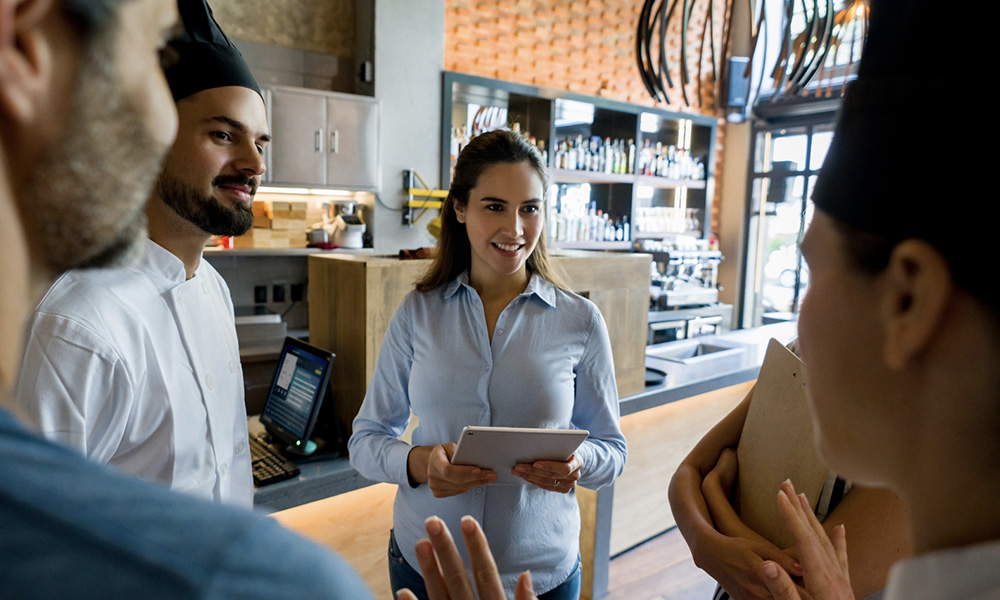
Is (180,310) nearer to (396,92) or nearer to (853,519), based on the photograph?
(853,519)

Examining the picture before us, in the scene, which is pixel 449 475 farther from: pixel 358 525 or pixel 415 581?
pixel 358 525

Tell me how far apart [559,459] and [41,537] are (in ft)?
4.45

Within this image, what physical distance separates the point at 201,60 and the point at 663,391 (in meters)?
2.33

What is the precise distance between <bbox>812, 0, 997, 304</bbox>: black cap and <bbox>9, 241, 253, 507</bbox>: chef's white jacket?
1122 mm

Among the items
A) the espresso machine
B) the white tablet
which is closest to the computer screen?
Result: the white tablet

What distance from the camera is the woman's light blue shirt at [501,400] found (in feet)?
5.43

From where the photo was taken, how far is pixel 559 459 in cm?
157

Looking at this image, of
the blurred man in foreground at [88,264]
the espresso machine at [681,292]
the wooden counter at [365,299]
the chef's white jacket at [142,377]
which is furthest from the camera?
the espresso machine at [681,292]

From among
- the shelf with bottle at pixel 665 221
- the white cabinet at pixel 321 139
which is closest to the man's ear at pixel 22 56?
the white cabinet at pixel 321 139

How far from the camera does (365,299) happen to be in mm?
2150

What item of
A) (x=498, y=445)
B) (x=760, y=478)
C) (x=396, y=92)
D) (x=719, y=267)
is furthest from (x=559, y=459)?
(x=719, y=267)

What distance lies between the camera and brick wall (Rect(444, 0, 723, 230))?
18.3 ft

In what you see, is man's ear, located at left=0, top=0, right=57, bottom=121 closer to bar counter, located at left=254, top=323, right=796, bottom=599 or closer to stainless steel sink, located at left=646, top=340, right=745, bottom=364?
bar counter, located at left=254, top=323, right=796, bottom=599

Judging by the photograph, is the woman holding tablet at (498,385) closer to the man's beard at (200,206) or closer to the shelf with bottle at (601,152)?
the man's beard at (200,206)
